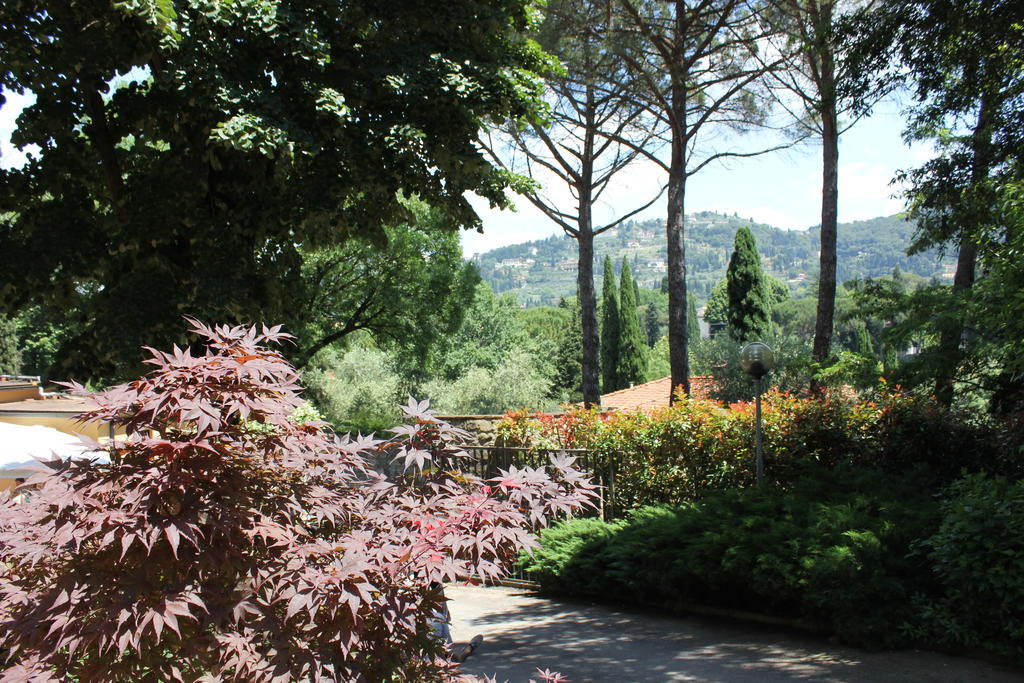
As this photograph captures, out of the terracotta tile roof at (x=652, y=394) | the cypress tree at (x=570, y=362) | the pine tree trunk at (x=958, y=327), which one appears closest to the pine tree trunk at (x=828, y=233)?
the pine tree trunk at (x=958, y=327)

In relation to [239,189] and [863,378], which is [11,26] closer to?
[239,189]

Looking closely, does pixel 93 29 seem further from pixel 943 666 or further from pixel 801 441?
pixel 943 666

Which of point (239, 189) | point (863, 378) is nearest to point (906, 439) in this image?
point (863, 378)

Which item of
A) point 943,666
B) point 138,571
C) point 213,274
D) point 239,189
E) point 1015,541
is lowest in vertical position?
point 943,666

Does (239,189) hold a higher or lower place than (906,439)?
higher

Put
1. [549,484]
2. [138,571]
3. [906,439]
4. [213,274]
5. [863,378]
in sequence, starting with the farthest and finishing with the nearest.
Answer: [863,378], [213,274], [906,439], [549,484], [138,571]

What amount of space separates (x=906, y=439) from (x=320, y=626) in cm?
797

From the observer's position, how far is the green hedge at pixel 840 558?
19.3ft

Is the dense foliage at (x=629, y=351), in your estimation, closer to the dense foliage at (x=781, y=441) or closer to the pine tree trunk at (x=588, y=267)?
the pine tree trunk at (x=588, y=267)

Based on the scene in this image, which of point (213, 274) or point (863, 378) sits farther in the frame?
point (863, 378)

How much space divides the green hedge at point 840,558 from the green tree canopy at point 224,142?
502cm

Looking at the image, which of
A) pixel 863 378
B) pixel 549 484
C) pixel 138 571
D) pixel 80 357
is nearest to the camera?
pixel 138 571

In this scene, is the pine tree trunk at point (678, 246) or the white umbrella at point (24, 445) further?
the pine tree trunk at point (678, 246)

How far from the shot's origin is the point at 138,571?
267cm
